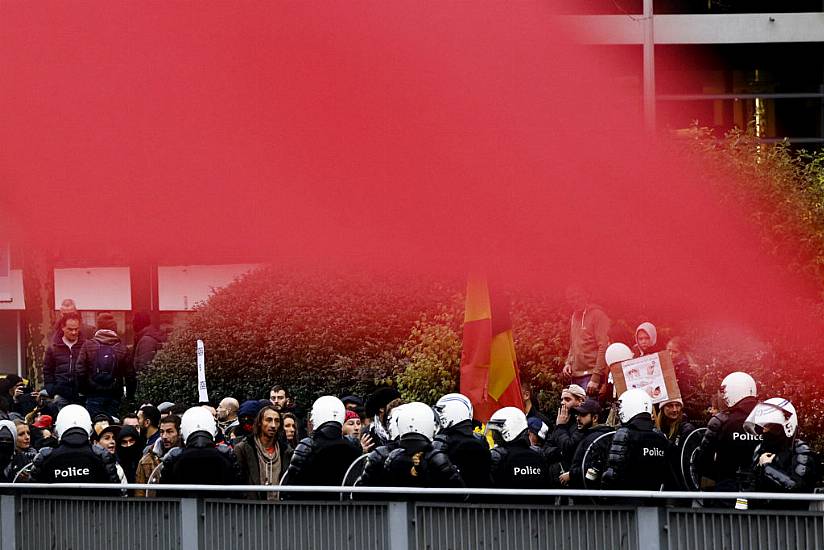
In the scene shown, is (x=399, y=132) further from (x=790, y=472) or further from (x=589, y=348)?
(x=790, y=472)

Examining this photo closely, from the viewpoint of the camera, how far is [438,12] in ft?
55.7

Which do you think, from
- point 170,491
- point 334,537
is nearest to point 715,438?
point 334,537

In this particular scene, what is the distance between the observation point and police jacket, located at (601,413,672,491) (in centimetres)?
988

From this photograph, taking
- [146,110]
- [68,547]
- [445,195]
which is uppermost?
[146,110]

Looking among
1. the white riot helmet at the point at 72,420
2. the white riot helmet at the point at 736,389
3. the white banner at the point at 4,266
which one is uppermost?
the white banner at the point at 4,266

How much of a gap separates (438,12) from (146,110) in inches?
146

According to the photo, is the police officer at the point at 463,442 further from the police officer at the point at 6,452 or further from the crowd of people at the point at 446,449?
the police officer at the point at 6,452

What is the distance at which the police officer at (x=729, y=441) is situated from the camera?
10.4m

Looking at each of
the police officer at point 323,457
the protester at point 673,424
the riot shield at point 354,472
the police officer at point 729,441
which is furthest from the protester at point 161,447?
the police officer at point 729,441

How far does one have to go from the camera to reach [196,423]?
416 inches

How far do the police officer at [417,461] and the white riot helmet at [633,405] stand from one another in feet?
4.29

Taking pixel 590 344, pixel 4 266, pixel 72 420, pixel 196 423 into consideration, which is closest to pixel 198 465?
pixel 196 423

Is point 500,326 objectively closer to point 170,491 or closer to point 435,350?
point 435,350

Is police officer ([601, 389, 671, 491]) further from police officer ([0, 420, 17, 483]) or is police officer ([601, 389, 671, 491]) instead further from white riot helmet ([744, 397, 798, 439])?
police officer ([0, 420, 17, 483])
